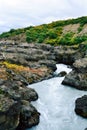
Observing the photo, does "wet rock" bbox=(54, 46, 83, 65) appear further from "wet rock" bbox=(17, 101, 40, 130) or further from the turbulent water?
"wet rock" bbox=(17, 101, 40, 130)

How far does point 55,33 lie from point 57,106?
220 ft

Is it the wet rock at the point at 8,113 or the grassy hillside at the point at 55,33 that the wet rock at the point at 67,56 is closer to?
the grassy hillside at the point at 55,33

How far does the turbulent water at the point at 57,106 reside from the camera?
4009 cm

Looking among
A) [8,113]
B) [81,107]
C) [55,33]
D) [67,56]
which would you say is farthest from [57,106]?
[55,33]

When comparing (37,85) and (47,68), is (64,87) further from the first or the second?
(47,68)

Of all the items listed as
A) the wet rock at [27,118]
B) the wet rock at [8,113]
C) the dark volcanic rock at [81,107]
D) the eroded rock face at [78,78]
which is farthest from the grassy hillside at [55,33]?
the wet rock at [8,113]

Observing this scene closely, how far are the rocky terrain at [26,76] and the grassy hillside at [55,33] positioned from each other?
1590cm

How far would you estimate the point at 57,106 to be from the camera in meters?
45.8

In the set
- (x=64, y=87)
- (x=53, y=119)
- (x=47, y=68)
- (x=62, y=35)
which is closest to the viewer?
(x=53, y=119)

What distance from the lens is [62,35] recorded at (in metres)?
110

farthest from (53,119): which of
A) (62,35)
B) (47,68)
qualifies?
(62,35)

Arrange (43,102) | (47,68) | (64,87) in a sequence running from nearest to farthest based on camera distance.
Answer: (43,102) < (64,87) < (47,68)

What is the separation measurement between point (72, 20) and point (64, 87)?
74474 mm

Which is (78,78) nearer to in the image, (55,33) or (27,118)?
(27,118)
